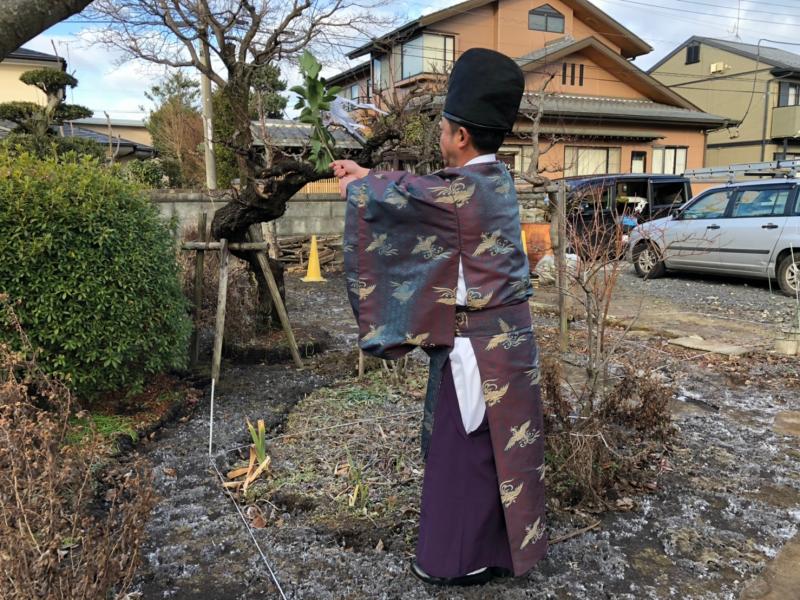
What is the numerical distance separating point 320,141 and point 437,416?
1376 mm

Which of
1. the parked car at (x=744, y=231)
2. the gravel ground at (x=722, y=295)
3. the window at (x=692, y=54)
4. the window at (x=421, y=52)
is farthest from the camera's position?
the window at (x=692, y=54)

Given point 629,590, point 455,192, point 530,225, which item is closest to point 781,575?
point 629,590

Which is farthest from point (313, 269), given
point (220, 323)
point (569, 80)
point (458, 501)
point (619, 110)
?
point (569, 80)

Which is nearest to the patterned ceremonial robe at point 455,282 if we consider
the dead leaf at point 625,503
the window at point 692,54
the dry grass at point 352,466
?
the dry grass at point 352,466

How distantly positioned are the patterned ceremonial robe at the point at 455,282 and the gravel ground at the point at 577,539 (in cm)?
50

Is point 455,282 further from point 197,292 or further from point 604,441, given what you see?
point 197,292

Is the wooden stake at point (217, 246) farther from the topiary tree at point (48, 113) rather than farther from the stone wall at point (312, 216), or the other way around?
the stone wall at point (312, 216)

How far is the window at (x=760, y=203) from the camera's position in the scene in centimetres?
885

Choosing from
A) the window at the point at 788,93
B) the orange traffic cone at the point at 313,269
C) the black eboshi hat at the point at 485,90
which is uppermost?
the window at the point at 788,93

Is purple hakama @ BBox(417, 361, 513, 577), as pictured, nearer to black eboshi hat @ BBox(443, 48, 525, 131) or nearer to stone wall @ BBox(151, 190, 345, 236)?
black eboshi hat @ BBox(443, 48, 525, 131)

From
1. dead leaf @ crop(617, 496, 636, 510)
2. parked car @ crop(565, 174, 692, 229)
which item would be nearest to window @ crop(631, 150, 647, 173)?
parked car @ crop(565, 174, 692, 229)

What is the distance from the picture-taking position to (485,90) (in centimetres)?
197

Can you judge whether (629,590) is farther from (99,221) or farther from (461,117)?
(99,221)

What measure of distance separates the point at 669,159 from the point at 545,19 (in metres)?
7.05
